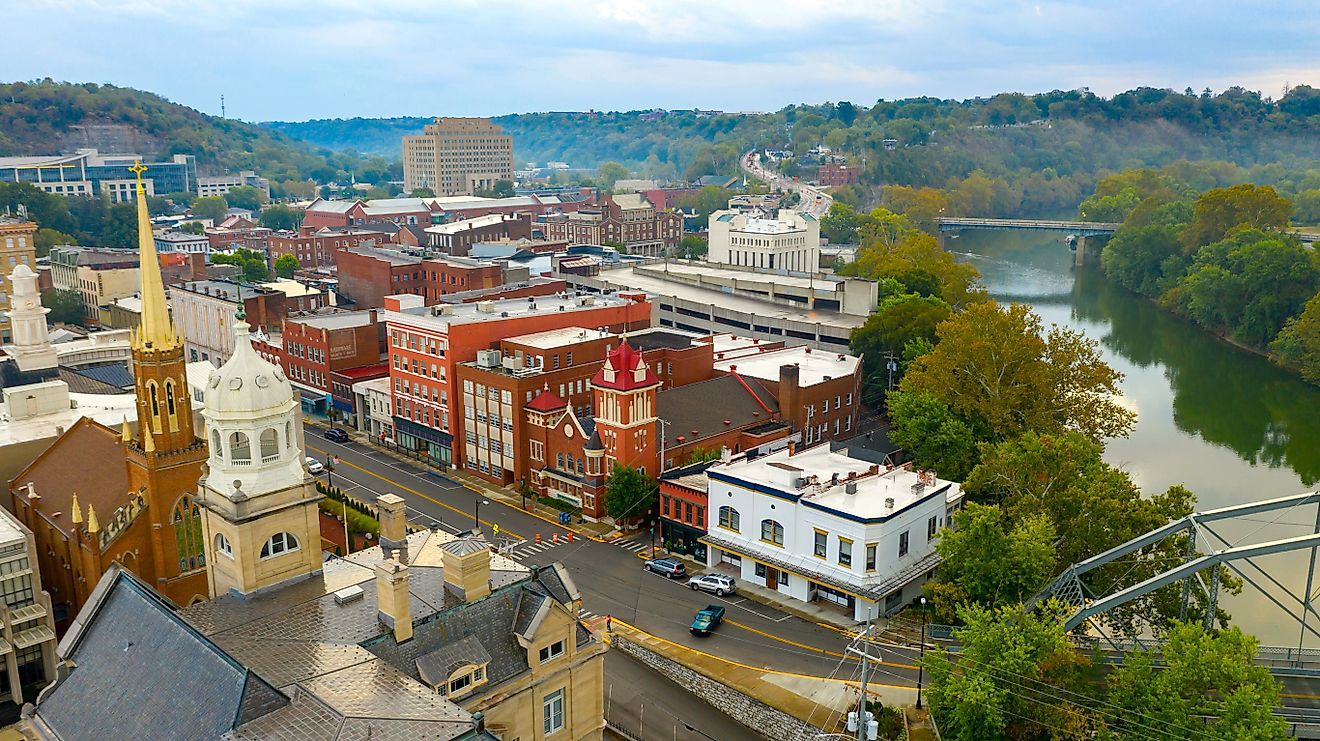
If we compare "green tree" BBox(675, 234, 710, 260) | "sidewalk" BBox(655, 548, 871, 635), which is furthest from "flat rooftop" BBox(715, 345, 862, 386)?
"green tree" BBox(675, 234, 710, 260)

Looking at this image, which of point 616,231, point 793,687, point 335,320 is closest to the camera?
point 793,687

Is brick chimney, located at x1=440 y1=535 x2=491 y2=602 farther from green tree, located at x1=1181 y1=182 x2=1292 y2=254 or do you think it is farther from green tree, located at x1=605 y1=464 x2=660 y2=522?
green tree, located at x1=1181 y1=182 x2=1292 y2=254

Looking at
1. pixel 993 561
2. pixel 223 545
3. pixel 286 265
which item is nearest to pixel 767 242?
Result: pixel 286 265

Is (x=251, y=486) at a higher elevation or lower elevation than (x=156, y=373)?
lower

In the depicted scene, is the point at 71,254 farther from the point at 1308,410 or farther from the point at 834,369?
the point at 1308,410

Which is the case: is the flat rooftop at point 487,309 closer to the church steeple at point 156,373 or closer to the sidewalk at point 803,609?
the sidewalk at point 803,609

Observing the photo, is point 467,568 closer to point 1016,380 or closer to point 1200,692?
point 1200,692

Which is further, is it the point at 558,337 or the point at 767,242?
the point at 767,242
